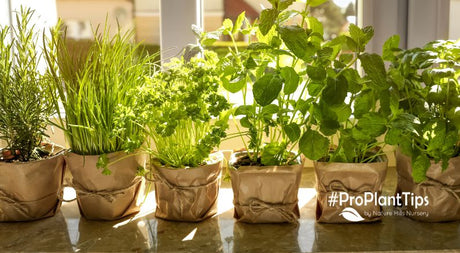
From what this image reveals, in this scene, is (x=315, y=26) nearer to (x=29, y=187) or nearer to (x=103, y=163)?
(x=103, y=163)

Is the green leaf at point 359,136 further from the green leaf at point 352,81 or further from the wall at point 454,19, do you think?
the wall at point 454,19

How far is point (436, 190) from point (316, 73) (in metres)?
0.39

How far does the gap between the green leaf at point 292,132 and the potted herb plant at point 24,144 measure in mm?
518

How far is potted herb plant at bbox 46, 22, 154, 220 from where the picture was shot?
3.86 ft

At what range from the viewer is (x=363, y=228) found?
1206mm

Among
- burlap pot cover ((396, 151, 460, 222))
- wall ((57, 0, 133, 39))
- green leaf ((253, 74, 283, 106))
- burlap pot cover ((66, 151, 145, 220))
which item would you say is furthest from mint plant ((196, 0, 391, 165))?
wall ((57, 0, 133, 39))

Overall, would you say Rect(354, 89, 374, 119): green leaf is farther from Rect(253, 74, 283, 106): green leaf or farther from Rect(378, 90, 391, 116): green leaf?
Rect(253, 74, 283, 106): green leaf

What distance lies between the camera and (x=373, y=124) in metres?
1.10

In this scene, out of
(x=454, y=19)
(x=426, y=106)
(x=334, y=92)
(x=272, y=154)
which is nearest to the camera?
(x=334, y=92)

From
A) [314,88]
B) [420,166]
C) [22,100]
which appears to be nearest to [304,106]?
[314,88]

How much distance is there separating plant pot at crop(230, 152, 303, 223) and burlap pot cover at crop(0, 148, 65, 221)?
40 cm

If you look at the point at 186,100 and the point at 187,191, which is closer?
the point at 186,100

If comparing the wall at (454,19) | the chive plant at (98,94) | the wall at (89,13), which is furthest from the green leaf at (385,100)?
the wall at (89,13)

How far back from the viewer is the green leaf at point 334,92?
3.31 ft
